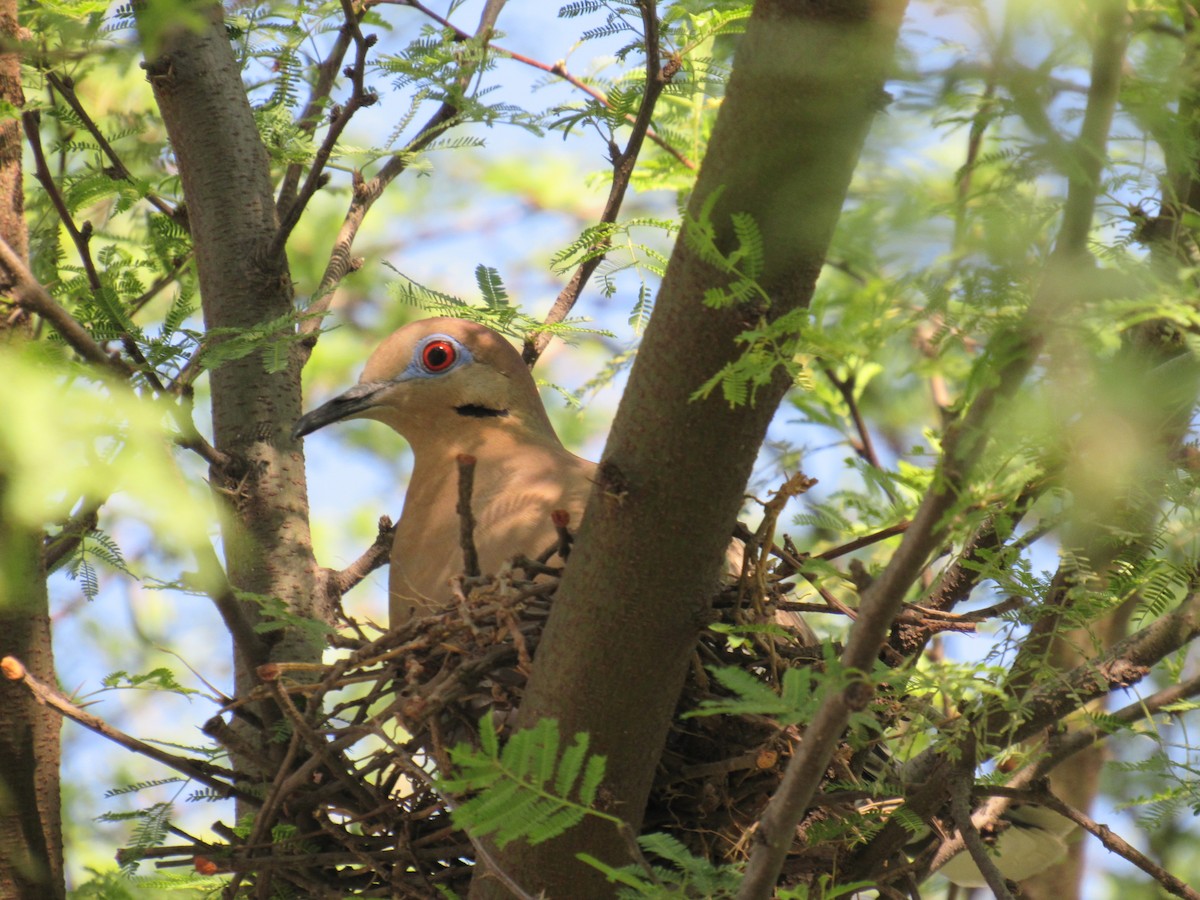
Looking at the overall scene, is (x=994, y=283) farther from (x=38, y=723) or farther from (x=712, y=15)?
(x=38, y=723)

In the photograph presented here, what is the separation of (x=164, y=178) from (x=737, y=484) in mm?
2844

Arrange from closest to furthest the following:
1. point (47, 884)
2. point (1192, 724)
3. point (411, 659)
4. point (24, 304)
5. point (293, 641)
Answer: point (24, 304)
point (411, 659)
point (47, 884)
point (1192, 724)
point (293, 641)

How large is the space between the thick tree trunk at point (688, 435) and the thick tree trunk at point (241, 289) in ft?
4.40

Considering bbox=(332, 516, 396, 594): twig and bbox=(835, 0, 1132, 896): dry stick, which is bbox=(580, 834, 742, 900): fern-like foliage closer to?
bbox=(835, 0, 1132, 896): dry stick

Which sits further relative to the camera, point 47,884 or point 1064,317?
point 47,884

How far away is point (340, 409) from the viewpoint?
368cm

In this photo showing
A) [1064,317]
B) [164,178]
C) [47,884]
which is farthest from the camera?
[164,178]

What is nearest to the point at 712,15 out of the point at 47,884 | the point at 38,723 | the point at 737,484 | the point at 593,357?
the point at 737,484

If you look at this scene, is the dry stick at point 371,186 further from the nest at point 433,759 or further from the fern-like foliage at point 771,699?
the fern-like foliage at point 771,699

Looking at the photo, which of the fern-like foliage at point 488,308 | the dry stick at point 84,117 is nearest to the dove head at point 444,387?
the fern-like foliage at point 488,308

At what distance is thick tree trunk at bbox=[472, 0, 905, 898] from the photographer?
2010 millimetres

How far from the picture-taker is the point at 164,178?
4340mm

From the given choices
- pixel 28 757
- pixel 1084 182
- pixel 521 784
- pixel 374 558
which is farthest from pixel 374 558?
pixel 1084 182

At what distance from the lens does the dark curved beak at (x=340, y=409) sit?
354 centimetres
